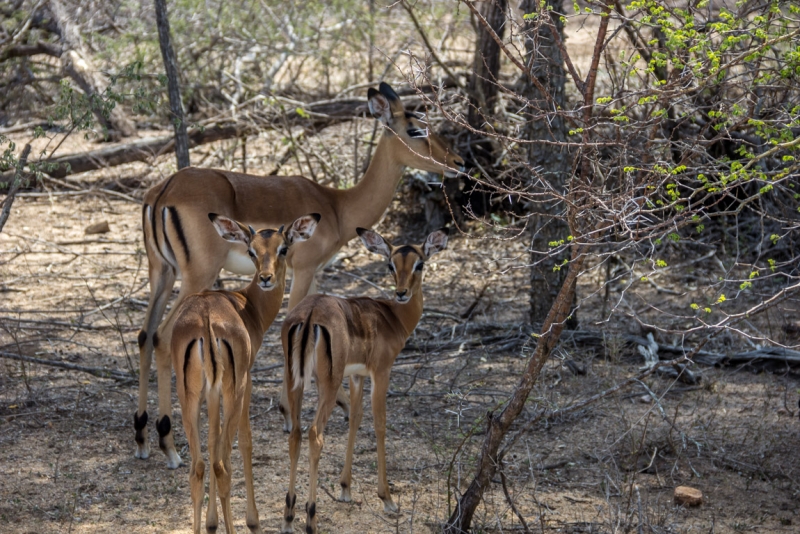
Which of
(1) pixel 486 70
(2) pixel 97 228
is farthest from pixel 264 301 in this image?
(1) pixel 486 70

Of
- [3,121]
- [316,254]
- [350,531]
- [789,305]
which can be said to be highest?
[3,121]

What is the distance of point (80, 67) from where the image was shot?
12.2 m

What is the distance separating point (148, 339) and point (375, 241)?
5.57 ft

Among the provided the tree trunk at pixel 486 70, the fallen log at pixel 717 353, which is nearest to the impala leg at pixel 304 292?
the fallen log at pixel 717 353

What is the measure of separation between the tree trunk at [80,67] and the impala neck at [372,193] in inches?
221

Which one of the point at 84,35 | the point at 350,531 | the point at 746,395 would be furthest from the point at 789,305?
the point at 84,35

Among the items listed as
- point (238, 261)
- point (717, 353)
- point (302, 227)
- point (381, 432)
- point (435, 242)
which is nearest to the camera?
point (381, 432)

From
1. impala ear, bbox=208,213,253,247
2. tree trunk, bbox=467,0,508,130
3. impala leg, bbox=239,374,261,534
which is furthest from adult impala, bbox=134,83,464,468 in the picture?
tree trunk, bbox=467,0,508,130

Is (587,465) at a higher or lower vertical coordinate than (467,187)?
lower

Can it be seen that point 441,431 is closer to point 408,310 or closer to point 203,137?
point 408,310

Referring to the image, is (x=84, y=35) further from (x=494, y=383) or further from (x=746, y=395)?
(x=746, y=395)

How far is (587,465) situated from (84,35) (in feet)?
34.7

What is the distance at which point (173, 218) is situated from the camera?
21.0 ft

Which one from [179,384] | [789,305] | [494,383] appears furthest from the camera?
[789,305]
